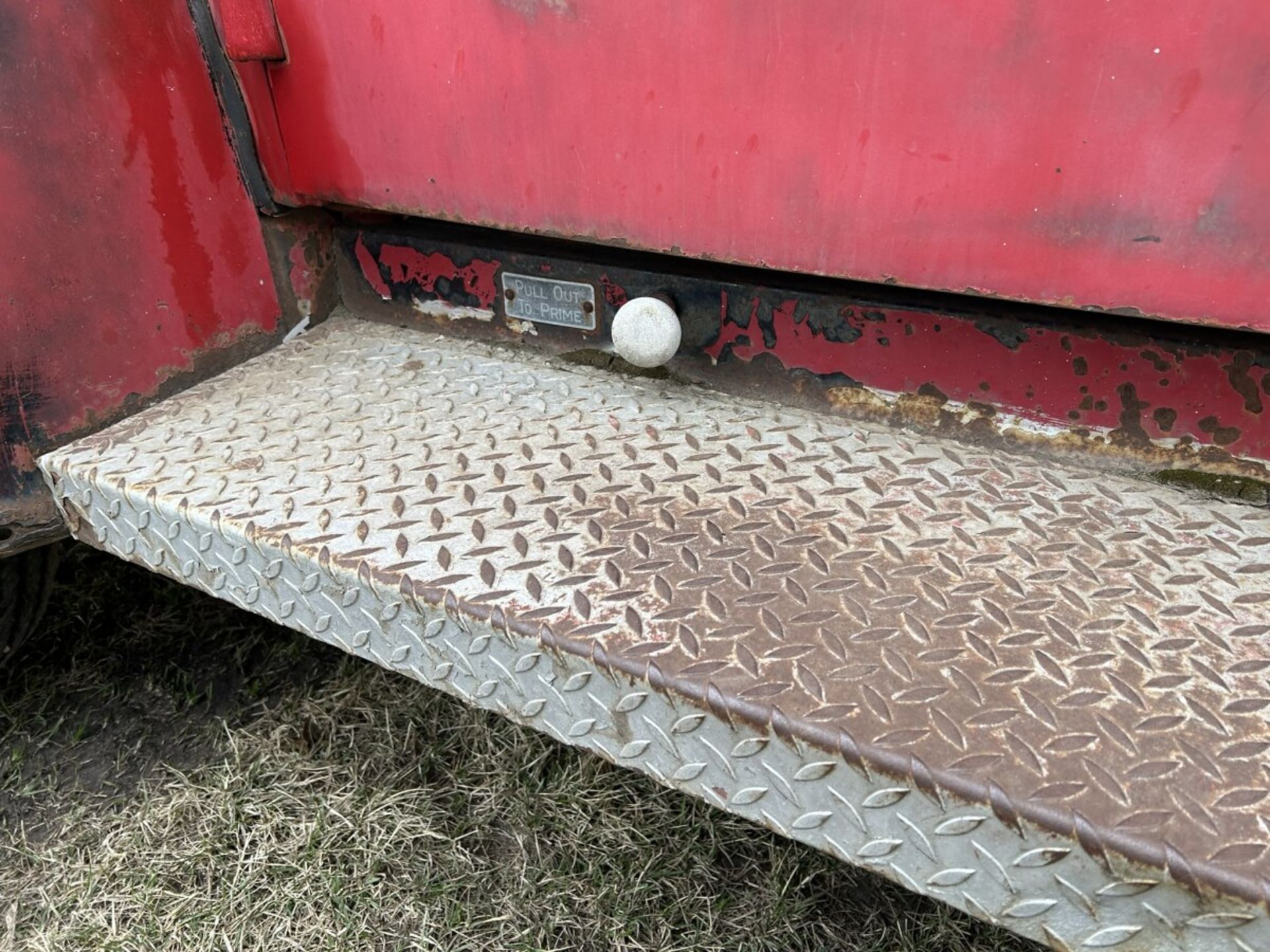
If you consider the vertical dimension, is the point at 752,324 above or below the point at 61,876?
above

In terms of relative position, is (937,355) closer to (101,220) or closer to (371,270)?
(371,270)

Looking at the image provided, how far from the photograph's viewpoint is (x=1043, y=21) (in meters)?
1.00

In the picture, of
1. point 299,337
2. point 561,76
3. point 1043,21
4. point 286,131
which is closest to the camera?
point 1043,21

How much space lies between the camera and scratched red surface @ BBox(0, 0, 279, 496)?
4.44 feet

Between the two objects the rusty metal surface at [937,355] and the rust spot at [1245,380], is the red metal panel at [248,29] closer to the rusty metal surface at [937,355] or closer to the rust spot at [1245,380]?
the rusty metal surface at [937,355]

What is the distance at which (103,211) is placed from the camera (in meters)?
1.45

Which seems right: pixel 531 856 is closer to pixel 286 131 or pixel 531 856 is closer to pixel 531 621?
pixel 531 621

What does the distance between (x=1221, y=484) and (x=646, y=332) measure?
81 cm

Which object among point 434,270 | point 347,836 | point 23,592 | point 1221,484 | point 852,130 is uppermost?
point 852,130

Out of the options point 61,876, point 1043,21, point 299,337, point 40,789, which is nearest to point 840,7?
point 1043,21

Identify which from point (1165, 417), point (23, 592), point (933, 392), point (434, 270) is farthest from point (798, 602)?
point (23, 592)

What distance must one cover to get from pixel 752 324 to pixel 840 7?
0.49m

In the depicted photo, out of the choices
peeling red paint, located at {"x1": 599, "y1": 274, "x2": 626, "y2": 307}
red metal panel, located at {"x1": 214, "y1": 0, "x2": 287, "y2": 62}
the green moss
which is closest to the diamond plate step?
the green moss

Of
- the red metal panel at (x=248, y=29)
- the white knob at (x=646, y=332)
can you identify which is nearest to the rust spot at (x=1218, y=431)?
the white knob at (x=646, y=332)
